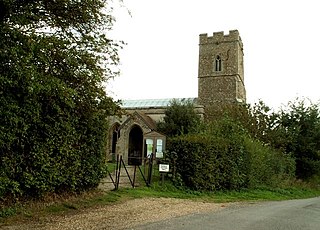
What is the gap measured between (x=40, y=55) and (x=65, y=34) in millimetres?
1695

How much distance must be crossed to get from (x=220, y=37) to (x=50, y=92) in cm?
3992

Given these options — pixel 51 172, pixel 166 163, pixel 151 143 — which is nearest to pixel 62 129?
pixel 51 172

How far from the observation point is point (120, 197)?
1288 cm

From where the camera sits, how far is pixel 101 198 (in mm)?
12125

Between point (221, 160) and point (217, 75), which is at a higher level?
point (217, 75)

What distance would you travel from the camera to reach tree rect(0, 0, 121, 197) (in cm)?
849

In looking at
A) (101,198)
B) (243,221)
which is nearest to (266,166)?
(101,198)

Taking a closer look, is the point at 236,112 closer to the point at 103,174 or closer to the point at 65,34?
the point at 103,174

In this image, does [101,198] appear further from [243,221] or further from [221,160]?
[221,160]

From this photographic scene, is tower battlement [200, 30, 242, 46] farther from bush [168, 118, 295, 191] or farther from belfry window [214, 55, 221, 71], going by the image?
bush [168, 118, 295, 191]

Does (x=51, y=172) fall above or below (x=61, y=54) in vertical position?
below

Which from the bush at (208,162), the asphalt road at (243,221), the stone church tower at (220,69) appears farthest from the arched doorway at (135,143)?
the asphalt road at (243,221)

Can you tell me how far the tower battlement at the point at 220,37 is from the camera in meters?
45.5

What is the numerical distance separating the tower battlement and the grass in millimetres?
28020
